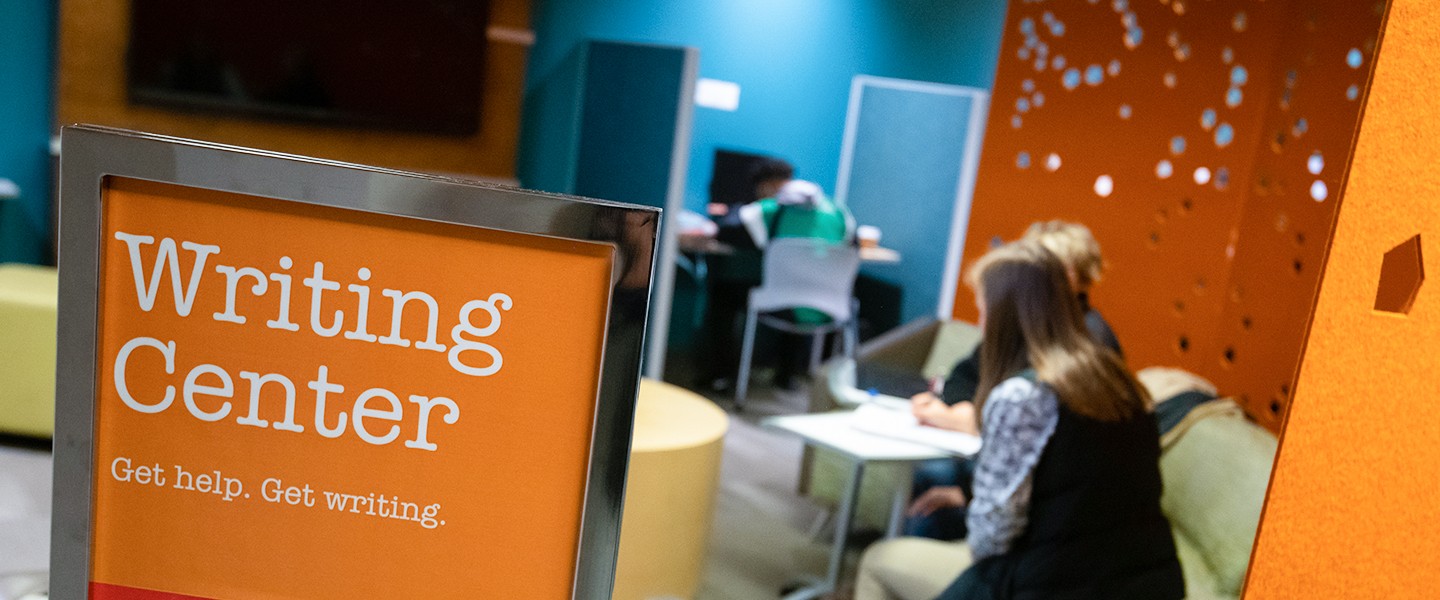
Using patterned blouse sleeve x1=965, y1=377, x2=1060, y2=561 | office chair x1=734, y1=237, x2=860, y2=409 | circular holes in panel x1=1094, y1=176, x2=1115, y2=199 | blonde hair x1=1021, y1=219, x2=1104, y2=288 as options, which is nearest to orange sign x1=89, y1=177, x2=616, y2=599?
patterned blouse sleeve x1=965, y1=377, x2=1060, y2=561

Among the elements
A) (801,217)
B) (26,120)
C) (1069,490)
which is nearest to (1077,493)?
(1069,490)

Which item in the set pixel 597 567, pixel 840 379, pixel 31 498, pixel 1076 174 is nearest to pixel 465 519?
pixel 597 567

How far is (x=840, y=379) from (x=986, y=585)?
125cm

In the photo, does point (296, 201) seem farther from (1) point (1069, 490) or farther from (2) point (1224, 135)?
(2) point (1224, 135)

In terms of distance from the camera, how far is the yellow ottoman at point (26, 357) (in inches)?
146

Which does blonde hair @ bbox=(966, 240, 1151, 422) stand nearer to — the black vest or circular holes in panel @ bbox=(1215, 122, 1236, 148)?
the black vest

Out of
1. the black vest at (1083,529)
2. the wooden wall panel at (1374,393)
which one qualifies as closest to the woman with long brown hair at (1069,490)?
the black vest at (1083,529)

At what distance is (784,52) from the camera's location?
6.90m

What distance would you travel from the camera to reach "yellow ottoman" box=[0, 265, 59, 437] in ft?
12.2

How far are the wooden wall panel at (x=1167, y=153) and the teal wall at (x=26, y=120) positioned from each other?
4313 mm

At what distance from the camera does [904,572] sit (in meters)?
2.67

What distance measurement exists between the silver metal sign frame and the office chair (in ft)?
16.2

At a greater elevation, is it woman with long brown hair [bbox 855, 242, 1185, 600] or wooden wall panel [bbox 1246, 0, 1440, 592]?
wooden wall panel [bbox 1246, 0, 1440, 592]

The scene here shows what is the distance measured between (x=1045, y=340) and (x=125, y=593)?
2082mm
